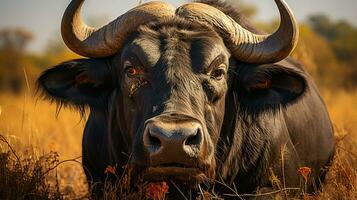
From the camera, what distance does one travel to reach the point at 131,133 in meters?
5.77

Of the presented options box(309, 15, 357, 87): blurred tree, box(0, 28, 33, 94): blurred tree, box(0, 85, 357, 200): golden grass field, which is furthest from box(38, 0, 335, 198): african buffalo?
box(0, 28, 33, 94): blurred tree

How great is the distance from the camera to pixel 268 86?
618cm

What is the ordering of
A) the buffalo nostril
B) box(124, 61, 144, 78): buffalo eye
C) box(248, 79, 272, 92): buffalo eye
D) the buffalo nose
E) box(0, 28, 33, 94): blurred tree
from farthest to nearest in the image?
box(0, 28, 33, 94): blurred tree
box(248, 79, 272, 92): buffalo eye
box(124, 61, 144, 78): buffalo eye
the buffalo nostril
the buffalo nose

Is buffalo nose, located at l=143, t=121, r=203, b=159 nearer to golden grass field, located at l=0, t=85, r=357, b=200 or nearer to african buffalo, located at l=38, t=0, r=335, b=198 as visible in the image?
african buffalo, located at l=38, t=0, r=335, b=198

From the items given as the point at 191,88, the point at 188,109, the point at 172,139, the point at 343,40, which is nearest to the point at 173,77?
the point at 191,88

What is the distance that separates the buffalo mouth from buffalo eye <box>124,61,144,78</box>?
34.3 inches

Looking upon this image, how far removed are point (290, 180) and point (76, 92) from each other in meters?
2.20

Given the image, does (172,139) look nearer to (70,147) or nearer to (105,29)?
(105,29)

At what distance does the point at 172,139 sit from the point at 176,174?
0.42 m

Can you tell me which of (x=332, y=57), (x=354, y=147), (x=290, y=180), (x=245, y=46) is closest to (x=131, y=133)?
(x=245, y=46)

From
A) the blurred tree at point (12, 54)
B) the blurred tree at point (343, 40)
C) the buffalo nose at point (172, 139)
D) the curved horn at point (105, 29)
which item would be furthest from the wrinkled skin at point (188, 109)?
the blurred tree at point (12, 54)

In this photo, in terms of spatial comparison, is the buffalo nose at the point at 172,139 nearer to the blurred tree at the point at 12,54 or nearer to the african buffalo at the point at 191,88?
the african buffalo at the point at 191,88

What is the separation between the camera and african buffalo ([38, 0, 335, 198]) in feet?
17.4

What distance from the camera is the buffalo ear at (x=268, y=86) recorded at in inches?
239
